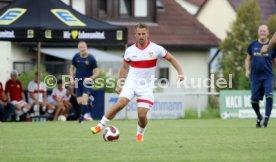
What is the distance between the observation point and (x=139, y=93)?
1578cm

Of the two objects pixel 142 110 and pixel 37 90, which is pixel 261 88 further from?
pixel 37 90

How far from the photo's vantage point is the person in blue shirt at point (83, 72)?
24.4 meters

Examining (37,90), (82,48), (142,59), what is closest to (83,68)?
(82,48)

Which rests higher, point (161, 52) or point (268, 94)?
point (161, 52)

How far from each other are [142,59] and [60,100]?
527 inches

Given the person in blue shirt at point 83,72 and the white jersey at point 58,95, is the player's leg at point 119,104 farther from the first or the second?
the white jersey at point 58,95

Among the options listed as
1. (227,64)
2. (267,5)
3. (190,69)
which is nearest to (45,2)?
(227,64)

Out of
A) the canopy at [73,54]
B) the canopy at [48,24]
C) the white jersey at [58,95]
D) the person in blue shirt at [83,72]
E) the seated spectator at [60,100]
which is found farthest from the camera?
the canopy at [73,54]

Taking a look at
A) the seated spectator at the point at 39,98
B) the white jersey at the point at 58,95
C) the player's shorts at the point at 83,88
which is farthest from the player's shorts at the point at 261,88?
the white jersey at the point at 58,95

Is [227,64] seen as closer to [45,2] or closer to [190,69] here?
[190,69]

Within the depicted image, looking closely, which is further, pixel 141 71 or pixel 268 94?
pixel 268 94

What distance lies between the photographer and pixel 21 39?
1054 inches

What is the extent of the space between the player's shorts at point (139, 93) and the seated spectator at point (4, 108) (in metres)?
12.2

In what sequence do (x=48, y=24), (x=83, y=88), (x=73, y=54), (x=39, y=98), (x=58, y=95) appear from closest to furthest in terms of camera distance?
(x=83, y=88)
(x=48, y=24)
(x=39, y=98)
(x=58, y=95)
(x=73, y=54)
